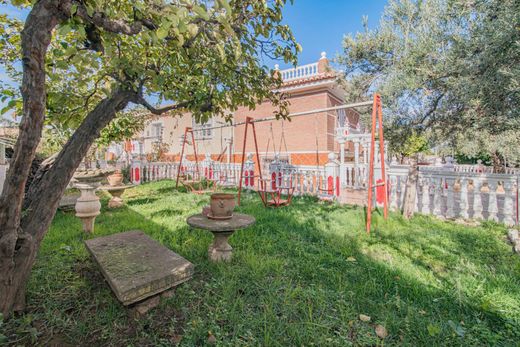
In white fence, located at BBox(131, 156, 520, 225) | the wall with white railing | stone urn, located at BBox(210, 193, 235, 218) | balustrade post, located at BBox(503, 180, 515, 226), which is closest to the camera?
stone urn, located at BBox(210, 193, 235, 218)

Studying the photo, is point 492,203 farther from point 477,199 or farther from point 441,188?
point 441,188

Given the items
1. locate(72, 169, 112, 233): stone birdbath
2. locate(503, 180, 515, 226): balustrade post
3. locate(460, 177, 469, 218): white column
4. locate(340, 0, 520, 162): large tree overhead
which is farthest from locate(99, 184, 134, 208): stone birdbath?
locate(503, 180, 515, 226): balustrade post

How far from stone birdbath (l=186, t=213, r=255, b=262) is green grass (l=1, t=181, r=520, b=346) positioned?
150 mm

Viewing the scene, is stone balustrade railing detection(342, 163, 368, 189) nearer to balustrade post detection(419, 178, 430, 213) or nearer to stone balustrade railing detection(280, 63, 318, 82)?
balustrade post detection(419, 178, 430, 213)

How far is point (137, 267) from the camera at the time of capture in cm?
213

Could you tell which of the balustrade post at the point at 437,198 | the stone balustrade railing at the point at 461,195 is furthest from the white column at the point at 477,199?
the balustrade post at the point at 437,198

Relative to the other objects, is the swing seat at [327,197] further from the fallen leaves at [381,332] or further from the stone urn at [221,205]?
the fallen leaves at [381,332]

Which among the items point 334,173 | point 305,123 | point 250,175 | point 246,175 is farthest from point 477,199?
point 305,123

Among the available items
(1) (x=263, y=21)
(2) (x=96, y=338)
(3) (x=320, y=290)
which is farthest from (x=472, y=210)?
(2) (x=96, y=338)

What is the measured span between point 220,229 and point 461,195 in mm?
5182

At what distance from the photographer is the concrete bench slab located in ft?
6.04

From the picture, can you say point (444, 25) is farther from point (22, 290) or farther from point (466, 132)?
point (22, 290)

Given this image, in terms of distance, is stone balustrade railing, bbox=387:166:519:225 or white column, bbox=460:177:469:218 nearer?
stone balustrade railing, bbox=387:166:519:225

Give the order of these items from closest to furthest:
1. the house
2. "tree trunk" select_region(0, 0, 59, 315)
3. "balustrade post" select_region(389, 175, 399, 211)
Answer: "tree trunk" select_region(0, 0, 59, 315), "balustrade post" select_region(389, 175, 399, 211), the house
